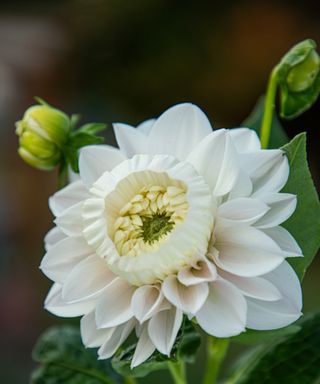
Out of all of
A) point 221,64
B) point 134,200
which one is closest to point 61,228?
point 134,200

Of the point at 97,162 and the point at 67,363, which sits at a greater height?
the point at 97,162

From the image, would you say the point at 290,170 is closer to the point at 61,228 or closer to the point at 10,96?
the point at 61,228

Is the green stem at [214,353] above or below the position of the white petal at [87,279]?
below

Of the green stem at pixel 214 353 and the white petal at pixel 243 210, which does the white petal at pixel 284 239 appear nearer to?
the white petal at pixel 243 210

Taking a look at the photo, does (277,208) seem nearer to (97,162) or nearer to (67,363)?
(97,162)

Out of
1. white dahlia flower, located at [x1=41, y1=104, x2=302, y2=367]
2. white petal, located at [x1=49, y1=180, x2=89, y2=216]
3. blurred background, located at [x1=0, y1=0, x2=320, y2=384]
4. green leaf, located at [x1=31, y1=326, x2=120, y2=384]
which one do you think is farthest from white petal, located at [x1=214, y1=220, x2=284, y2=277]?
blurred background, located at [x1=0, y1=0, x2=320, y2=384]

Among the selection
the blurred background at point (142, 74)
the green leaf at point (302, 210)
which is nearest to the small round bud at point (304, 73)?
the green leaf at point (302, 210)

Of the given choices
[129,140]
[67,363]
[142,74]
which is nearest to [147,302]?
[129,140]

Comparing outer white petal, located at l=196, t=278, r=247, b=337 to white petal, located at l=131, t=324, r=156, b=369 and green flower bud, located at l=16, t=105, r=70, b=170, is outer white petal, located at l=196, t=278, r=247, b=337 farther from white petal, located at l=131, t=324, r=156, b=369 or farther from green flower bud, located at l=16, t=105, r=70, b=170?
green flower bud, located at l=16, t=105, r=70, b=170
